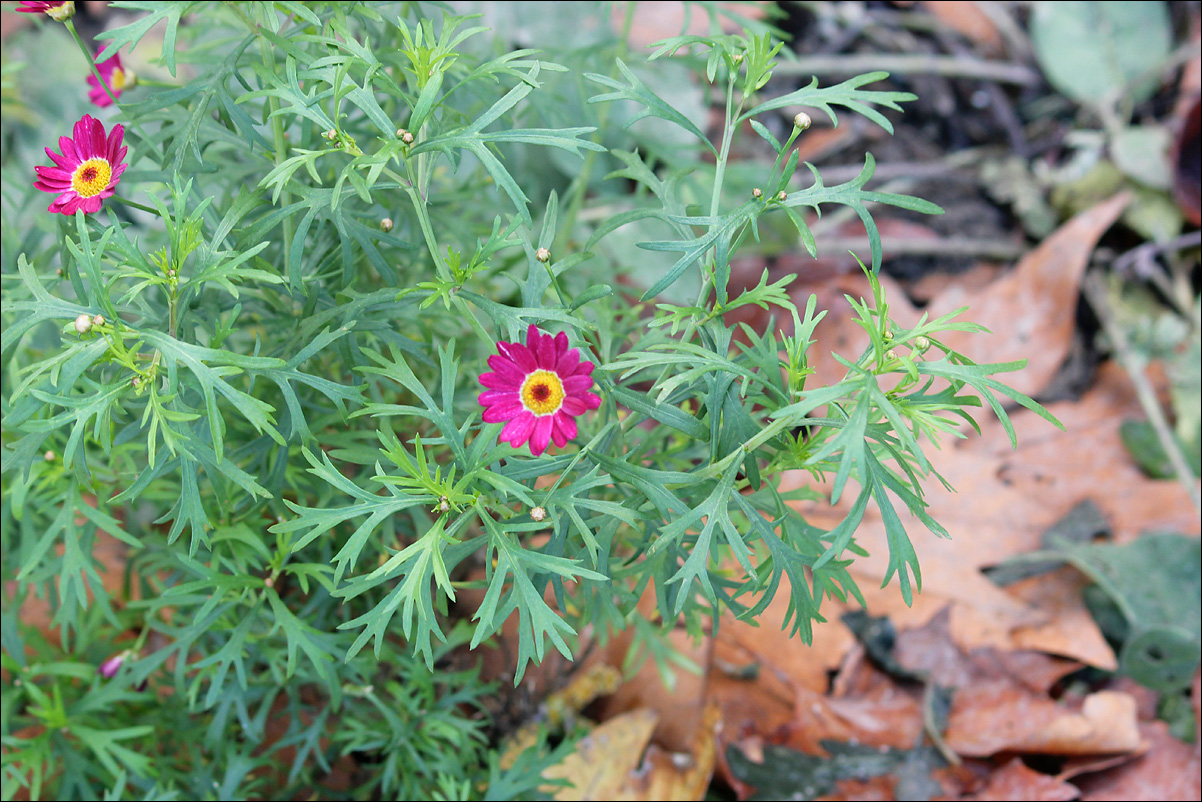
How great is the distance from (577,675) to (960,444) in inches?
45.7

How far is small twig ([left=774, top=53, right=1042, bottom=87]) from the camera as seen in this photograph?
8.84ft

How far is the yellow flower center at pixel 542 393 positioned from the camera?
2.98ft

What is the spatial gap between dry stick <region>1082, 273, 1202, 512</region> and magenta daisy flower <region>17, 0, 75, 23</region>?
7.01 feet

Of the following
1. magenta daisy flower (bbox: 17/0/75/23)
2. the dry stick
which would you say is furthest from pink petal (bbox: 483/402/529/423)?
the dry stick

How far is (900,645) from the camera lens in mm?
1911

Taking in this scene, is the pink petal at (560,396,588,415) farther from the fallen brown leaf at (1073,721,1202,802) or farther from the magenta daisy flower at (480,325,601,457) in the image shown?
the fallen brown leaf at (1073,721,1202,802)

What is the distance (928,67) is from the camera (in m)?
2.70

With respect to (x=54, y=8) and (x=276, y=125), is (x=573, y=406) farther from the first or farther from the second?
(x=54, y=8)

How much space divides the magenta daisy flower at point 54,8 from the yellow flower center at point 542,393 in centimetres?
67

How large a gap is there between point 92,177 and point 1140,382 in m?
2.21

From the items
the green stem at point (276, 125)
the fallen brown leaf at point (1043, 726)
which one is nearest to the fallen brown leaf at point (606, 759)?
the fallen brown leaf at point (1043, 726)

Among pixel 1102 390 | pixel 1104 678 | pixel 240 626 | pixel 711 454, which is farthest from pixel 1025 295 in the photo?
pixel 240 626

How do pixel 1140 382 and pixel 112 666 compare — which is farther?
pixel 1140 382

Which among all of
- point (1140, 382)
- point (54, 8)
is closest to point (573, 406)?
point (54, 8)
